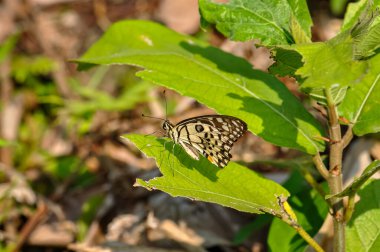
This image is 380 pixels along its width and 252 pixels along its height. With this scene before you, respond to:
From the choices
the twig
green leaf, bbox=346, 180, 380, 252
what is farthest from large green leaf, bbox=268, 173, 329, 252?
the twig

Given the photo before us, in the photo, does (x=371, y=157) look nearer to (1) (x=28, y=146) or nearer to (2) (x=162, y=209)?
(2) (x=162, y=209)

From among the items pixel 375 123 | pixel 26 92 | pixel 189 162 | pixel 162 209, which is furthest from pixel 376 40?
pixel 26 92

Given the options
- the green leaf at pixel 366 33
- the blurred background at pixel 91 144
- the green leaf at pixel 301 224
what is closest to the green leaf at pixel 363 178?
the green leaf at pixel 366 33

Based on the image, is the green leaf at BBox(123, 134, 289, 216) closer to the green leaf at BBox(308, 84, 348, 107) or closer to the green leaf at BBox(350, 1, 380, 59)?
the green leaf at BBox(308, 84, 348, 107)

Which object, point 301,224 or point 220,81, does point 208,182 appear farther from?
point 301,224

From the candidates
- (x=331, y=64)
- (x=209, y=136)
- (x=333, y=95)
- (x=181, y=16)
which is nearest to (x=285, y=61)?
(x=333, y=95)

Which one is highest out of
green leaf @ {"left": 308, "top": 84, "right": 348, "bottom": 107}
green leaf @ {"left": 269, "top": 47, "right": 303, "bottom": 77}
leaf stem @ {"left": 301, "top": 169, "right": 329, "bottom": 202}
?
green leaf @ {"left": 269, "top": 47, "right": 303, "bottom": 77}
